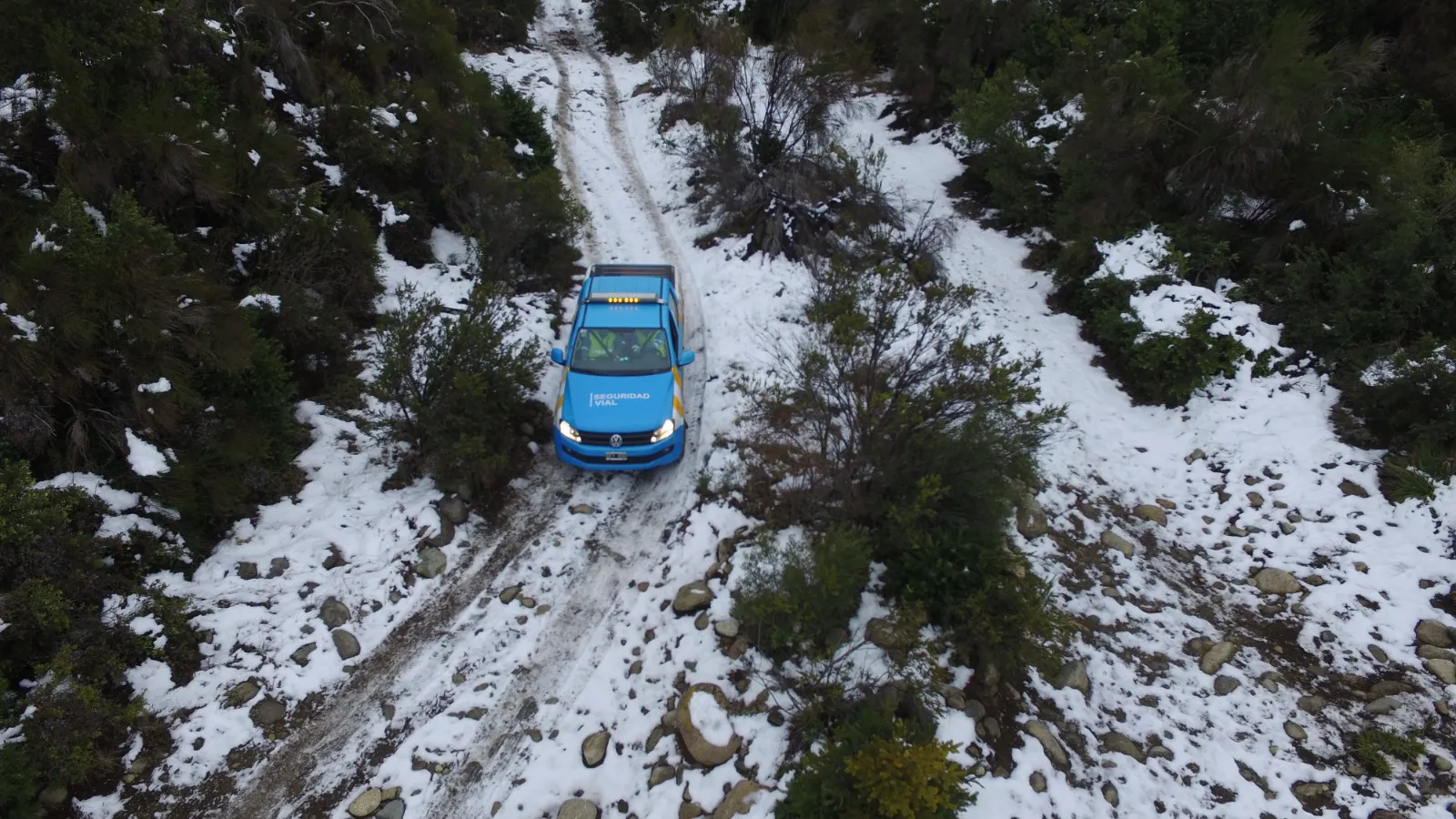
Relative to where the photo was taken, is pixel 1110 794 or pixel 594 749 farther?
pixel 594 749

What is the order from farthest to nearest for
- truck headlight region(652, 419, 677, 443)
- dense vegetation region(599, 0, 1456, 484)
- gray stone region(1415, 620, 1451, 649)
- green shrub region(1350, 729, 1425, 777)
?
dense vegetation region(599, 0, 1456, 484) < truck headlight region(652, 419, 677, 443) < gray stone region(1415, 620, 1451, 649) < green shrub region(1350, 729, 1425, 777)

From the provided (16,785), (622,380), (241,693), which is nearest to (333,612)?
(241,693)

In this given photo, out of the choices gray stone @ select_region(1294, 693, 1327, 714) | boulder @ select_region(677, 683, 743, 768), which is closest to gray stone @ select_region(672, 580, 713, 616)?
boulder @ select_region(677, 683, 743, 768)

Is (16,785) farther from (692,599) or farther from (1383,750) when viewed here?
(1383,750)

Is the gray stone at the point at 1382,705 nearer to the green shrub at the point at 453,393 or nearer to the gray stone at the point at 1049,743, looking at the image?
the gray stone at the point at 1049,743

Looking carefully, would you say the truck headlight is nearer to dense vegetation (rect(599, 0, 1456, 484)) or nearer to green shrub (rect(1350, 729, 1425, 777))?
green shrub (rect(1350, 729, 1425, 777))

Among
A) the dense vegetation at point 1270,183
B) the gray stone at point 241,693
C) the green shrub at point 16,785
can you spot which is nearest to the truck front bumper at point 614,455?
the gray stone at point 241,693

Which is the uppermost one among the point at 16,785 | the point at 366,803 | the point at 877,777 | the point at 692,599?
the point at 877,777

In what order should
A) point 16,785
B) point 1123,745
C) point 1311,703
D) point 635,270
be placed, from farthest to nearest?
point 635,270
point 1311,703
point 1123,745
point 16,785
